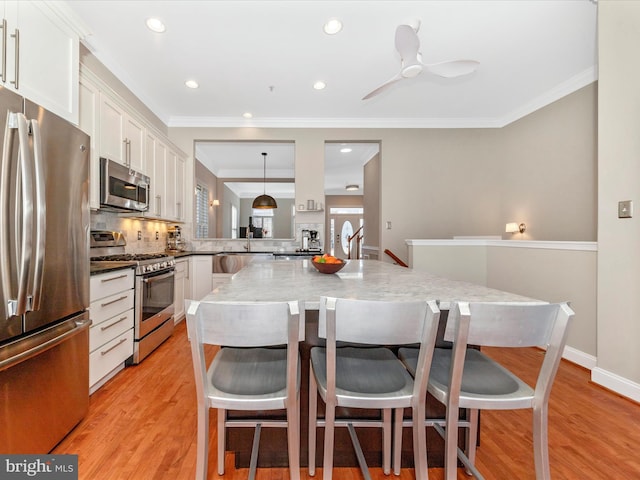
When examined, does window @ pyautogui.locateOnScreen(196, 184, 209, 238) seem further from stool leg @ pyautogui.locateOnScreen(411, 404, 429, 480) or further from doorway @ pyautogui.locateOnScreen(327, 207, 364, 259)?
stool leg @ pyautogui.locateOnScreen(411, 404, 429, 480)

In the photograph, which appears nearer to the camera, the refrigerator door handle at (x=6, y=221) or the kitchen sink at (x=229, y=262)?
the refrigerator door handle at (x=6, y=221)

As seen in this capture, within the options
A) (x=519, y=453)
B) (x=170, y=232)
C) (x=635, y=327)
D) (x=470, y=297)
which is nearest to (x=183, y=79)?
(x=170, y=232)

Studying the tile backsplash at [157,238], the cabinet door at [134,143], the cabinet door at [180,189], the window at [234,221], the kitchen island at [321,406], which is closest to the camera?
the kitchen island at [321,406]

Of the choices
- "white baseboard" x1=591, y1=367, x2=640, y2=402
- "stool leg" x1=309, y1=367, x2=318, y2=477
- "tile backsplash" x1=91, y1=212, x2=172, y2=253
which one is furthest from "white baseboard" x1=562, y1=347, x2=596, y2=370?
"tile backsplash" x1=91, y1=212, x2=172, y2=253

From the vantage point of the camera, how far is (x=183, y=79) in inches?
135

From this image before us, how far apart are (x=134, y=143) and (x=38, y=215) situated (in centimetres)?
206

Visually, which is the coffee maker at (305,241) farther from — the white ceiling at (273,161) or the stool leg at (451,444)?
the stool leg at (451,444)

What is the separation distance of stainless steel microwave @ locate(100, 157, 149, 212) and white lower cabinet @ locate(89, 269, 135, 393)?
2.20 feet

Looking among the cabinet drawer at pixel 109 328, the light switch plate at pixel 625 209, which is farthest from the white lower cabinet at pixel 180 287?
the light switch plate at pixel 625 209

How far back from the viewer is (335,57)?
303cm

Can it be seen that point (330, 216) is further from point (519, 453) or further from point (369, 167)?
point (519, 453)

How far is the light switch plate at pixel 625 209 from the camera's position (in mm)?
2115

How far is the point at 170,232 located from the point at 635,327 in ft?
16.4
